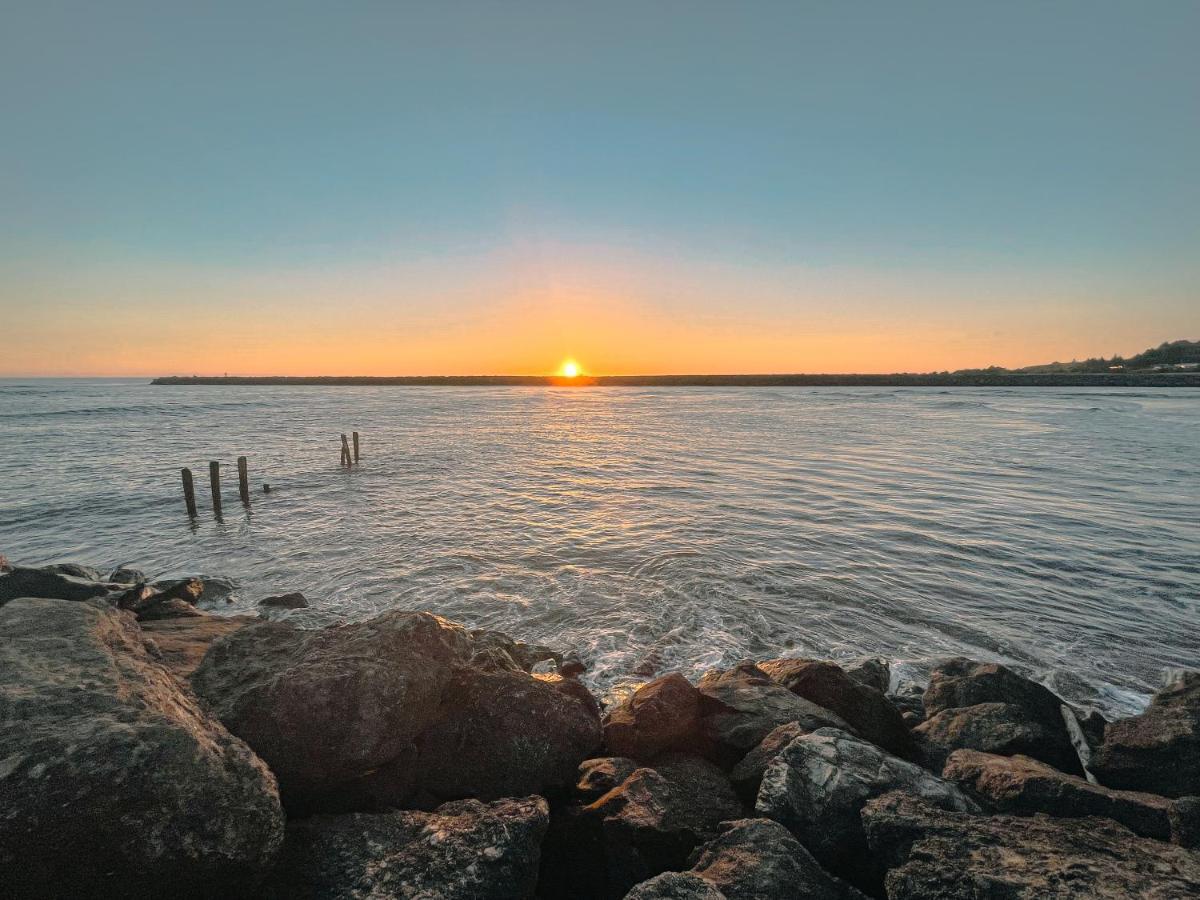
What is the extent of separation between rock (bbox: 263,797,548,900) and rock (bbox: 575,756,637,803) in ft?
3.29

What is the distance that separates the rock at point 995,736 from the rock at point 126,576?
15.9m

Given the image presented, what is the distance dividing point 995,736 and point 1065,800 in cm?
149

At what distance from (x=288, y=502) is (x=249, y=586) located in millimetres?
9803

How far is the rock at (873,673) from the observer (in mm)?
7980

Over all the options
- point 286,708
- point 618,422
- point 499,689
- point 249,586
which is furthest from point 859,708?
point 618,422

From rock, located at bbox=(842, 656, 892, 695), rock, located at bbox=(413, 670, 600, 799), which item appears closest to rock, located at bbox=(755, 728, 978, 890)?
rock, located at bbox=(413, 670, 600, 799)

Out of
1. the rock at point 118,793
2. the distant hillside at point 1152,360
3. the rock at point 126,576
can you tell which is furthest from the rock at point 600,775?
the distant hillside at point 1152,360

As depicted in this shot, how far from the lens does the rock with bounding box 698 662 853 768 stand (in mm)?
5754

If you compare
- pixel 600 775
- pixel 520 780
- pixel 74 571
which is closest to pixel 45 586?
pixel 74 571

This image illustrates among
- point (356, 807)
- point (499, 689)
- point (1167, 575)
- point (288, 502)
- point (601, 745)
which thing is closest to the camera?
point (356, 807)

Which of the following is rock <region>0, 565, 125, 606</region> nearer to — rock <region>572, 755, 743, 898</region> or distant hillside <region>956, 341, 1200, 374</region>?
rock <region>572, 755, 743, 898</region>

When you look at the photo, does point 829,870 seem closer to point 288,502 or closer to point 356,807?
point 356,807

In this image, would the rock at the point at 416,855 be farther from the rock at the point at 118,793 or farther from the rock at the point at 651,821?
the rock at the point at 651,821

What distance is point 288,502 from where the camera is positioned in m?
21.6
